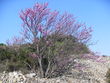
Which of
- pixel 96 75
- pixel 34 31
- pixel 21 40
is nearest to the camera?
pixel 34 31

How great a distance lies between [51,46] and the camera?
9883 mm

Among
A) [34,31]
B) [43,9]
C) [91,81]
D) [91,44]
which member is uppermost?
[43,9]

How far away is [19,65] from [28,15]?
2120 mm

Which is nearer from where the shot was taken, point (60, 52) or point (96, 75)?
point (60, 52)

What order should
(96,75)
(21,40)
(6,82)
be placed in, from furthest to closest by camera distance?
(96,75) → (21,40) → (6,82)

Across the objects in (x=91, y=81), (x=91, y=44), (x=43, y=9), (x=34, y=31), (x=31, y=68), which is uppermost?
→ (x=43, y=9)

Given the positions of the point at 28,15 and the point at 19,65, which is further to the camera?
the point at 19,65

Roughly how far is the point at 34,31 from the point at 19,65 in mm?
1650

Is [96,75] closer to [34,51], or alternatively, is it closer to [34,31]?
[34,51]

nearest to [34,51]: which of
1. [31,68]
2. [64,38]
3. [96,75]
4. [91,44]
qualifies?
[31,68]

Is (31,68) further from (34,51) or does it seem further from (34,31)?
(34,31)

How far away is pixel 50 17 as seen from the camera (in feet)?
31.6

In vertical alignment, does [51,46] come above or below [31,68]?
above

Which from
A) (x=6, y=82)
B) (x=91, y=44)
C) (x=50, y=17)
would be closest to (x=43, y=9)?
(x=50, y=17)
